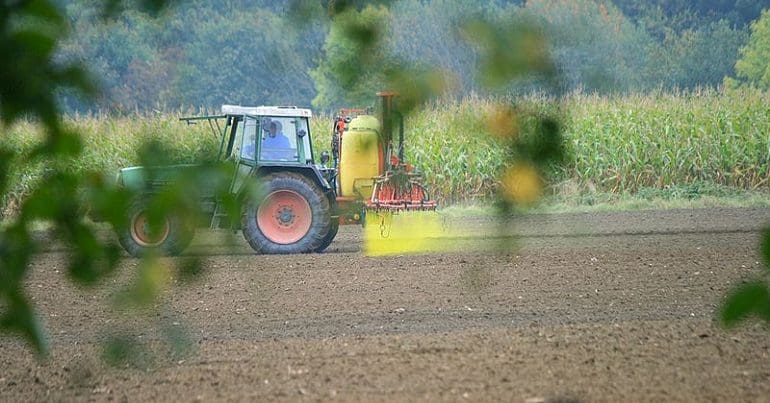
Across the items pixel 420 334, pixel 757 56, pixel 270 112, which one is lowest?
pixel 420 334

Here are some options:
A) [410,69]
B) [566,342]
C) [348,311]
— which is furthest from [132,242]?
[348,311]

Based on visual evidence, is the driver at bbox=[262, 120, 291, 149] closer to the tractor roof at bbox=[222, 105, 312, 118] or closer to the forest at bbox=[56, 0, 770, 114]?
the tractor roof at bbox=[222, 105, 312, 118]

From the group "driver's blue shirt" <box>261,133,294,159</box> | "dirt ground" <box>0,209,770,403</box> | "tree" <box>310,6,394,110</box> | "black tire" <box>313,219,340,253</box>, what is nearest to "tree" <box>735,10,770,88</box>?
"dirt ground" <box>0,209,770,403</box>

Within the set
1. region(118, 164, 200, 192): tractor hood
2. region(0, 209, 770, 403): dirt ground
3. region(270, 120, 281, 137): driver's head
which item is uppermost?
region(118, 164, 200, 192): tractor hood

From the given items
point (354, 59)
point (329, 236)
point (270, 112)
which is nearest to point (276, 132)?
point (270, 112)

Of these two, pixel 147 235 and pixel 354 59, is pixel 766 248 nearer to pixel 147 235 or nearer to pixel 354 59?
pixel 354 59

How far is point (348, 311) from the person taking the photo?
886 cm

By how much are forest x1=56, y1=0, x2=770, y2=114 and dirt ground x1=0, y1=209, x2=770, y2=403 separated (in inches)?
13.3

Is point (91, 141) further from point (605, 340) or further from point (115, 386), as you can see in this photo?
point (605, 340)

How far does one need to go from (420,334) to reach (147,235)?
218 inches

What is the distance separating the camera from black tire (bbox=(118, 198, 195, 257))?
2.06 m

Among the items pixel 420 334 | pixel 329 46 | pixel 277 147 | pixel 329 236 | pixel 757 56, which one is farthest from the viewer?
pixel 329 236

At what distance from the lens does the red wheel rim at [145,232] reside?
6.61ft

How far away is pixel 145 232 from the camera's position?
6.80 feet
